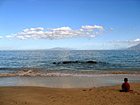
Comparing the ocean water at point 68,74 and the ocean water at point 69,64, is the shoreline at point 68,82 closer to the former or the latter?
the ocean water at point 68,74

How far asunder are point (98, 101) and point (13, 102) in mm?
4290

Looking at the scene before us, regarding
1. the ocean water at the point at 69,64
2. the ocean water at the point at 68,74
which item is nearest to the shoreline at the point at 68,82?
the ocean water at the point at 68,74

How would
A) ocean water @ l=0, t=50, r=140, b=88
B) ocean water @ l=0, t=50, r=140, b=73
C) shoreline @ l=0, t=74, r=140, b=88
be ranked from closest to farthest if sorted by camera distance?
shoreline @ l=0, t=74, r=140, b=88 < ocean water @ l=0, t=50, r=140, b=88 < ocean water @ l=0, t=50, r=140, b=73

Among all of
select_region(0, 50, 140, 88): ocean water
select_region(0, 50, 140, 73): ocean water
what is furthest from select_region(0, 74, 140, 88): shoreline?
select_region(0, 50, 140, 73): ocean water

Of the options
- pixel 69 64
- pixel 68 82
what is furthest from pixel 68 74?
pixel 69 64

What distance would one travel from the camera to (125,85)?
8125 mm

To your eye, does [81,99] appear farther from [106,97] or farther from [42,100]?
[42,100]

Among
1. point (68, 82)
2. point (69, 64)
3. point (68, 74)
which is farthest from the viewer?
point (69, 64)

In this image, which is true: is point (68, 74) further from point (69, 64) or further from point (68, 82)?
point (69, 64)

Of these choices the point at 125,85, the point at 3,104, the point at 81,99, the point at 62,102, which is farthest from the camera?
the point at 125,85

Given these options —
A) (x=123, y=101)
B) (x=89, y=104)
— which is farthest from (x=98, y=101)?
(x=123, y=101)

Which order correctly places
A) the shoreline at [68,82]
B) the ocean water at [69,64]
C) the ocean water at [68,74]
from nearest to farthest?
the shoreline at [68,82] < the ocean water at [68,74] < the ocean water at [69,64]

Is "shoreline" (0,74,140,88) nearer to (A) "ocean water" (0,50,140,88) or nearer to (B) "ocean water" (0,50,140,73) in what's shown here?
(A) "ocean water" (0,50,140,88)

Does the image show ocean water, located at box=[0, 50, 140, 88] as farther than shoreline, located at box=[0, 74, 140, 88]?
Yes
